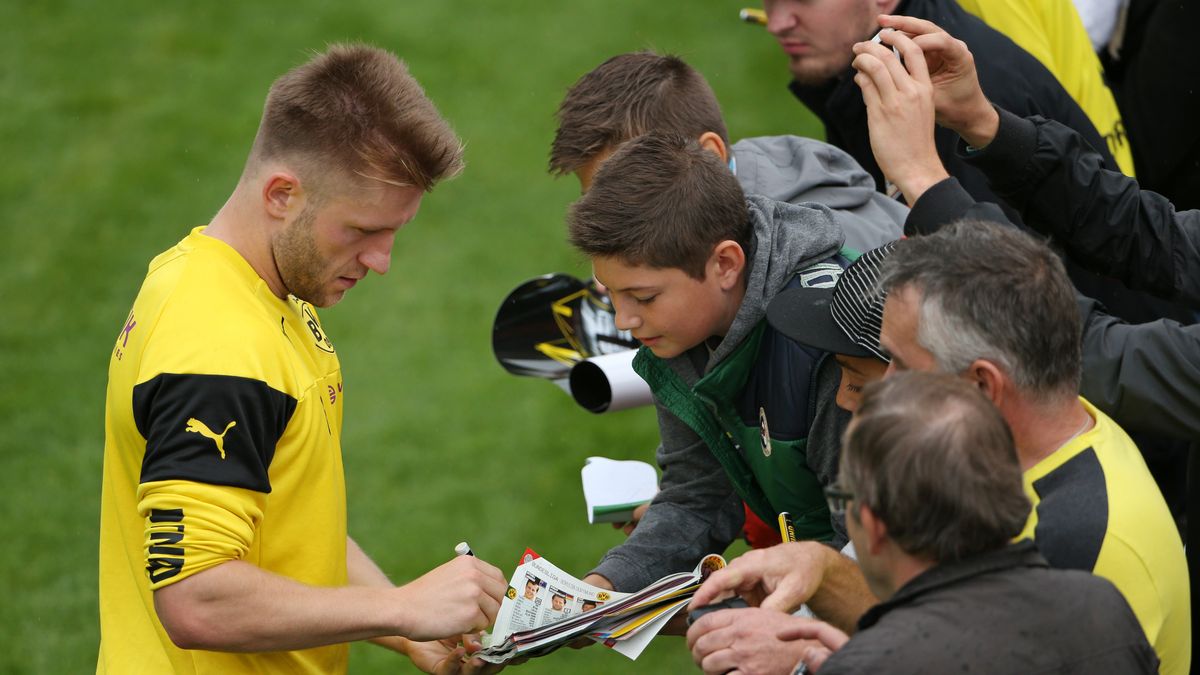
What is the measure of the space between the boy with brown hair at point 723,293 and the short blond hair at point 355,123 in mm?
422

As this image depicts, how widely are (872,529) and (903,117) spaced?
1.24 m

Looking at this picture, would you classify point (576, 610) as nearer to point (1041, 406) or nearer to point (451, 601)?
point (451, 601)

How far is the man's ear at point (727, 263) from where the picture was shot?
3.07 m

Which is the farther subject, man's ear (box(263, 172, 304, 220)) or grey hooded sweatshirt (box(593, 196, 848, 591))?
grey hooded sweatshirt (box(593, 196, 848, 591))

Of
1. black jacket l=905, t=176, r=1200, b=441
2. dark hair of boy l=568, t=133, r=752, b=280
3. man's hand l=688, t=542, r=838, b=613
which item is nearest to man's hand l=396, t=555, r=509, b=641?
man's hand l=688, t=542, r=838, b=613

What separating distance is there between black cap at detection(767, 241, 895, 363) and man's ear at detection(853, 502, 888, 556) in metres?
0.60

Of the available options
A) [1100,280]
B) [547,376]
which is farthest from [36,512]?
[1100,280]

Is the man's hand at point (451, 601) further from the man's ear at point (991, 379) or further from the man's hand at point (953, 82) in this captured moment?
the man's hand at point (953, 82)

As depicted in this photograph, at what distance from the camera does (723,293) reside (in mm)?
3113

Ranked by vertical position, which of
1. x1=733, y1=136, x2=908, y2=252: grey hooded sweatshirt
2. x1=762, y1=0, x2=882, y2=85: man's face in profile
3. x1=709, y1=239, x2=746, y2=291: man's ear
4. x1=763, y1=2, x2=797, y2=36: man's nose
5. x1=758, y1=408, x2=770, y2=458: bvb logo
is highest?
x1=763, y1=2, x2=797, y2=36: man's nose

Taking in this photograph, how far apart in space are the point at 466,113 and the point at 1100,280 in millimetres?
5759

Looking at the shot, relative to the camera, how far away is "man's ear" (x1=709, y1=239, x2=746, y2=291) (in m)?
3.07

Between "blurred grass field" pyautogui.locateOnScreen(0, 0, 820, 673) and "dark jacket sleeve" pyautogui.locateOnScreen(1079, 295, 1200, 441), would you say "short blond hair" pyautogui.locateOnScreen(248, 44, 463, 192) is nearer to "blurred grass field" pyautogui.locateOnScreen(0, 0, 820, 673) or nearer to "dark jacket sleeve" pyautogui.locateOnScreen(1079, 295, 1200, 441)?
"dark jacket sleeve" pyautogui.locateOnScreen(1079, 295, 1200, 441)

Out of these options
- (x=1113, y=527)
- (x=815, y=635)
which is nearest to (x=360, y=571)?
(x=815, y=635)
